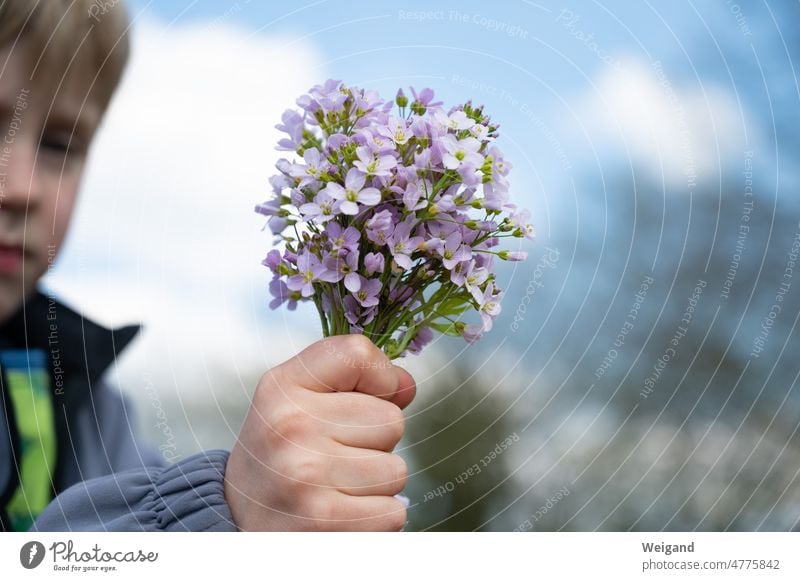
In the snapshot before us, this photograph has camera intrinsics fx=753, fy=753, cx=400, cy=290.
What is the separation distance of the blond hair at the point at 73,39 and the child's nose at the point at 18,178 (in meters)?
0.11

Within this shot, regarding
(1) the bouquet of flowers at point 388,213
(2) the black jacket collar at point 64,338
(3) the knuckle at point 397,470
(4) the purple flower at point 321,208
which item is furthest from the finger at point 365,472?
(2) the black jacket collar at point 64,338

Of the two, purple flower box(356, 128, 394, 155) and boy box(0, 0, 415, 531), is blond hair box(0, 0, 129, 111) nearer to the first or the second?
boy box(0, 0, 415, 531)

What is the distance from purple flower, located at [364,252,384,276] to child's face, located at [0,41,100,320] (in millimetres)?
592

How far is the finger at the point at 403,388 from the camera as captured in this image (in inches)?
28.2

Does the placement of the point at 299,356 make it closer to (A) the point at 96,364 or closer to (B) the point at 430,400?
(B) the point at 430,400

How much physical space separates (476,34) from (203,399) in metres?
0.62

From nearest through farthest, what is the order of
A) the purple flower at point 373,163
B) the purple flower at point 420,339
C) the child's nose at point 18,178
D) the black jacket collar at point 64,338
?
the purple flower at point 373,163 < the purple flower at point 420,339 < the child's nose at point 18,178 < the black jacket collar at point 64,338

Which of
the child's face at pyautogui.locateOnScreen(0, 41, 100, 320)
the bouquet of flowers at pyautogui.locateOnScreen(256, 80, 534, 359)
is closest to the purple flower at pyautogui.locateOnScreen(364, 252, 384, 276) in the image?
the bouquet of flowers at pyautogui.locateOnScreen(256, 80, 534, 359)

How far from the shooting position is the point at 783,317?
1173 millimetres

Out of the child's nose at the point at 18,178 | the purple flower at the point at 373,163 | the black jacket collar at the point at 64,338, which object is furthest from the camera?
the black jacket collar at the point at 64,338

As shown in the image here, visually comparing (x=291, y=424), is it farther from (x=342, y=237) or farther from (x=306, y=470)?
(x=342, y=237)

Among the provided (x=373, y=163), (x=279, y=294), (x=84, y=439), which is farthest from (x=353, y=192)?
(x=84, y=439)

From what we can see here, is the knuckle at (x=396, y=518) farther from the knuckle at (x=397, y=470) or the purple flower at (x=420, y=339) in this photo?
the purple flower at (x=420, y=339)

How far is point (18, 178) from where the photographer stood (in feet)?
3.45
